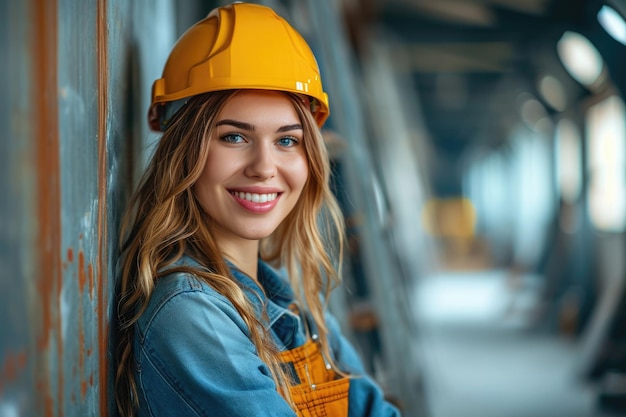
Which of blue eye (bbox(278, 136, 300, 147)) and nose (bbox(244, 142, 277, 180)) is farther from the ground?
blue eye (bbox(278, 136, 300, 147))

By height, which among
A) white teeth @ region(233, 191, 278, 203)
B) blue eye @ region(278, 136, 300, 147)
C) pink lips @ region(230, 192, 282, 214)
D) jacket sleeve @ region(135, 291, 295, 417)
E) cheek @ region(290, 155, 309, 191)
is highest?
blue eye @ region(278, 136, 300, 147)

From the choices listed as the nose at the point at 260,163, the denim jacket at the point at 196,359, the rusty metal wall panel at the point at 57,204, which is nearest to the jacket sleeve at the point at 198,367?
the denim jacket at the point at 196,359

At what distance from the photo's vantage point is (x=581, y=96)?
8273mm

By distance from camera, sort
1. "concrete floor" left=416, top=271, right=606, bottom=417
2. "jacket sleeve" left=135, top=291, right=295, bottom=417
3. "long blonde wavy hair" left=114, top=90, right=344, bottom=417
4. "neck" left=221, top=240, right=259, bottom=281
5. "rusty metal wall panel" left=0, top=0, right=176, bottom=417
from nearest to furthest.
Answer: "rusty metal wall panel" left=0, top=0, right=176, bottom=417, "jacket sleeve" left=135, top=291, right=295, bottom=417, "long blonde wavy hair" left=114, top=90, right=344, bottom=417, "neck" left=221, top=240, right=259, bottom=281, "concrete floor" left=416, top=271, right=606, bottom=417

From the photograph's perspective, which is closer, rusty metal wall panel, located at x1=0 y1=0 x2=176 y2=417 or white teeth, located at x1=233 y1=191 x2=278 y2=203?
rusty metal wall panel, located at x1=0 y1=0 x2=176 y2=417

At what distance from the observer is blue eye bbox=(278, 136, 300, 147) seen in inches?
72.3

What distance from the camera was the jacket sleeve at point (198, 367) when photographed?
4.81 ft

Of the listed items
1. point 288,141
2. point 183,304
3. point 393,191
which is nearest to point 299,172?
point 288,141

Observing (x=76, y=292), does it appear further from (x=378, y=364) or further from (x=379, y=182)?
(x=379, y=182)

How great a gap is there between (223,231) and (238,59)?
1.44 ft

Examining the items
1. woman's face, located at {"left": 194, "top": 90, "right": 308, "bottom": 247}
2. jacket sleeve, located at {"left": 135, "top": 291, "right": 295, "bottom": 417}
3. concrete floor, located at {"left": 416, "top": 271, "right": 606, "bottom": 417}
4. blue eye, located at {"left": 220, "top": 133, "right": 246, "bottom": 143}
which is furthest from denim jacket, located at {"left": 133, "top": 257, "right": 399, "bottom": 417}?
concrete floor, located at {"left": 416, "top": 271, "right": 606, "bottom": 417}

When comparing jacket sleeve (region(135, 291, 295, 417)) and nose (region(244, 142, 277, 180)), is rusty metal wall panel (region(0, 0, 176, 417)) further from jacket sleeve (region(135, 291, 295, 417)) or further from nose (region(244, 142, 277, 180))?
nose (region(244, 142, 277, 180))

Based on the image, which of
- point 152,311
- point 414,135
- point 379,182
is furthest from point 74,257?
point 414,135

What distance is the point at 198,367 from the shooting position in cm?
148
